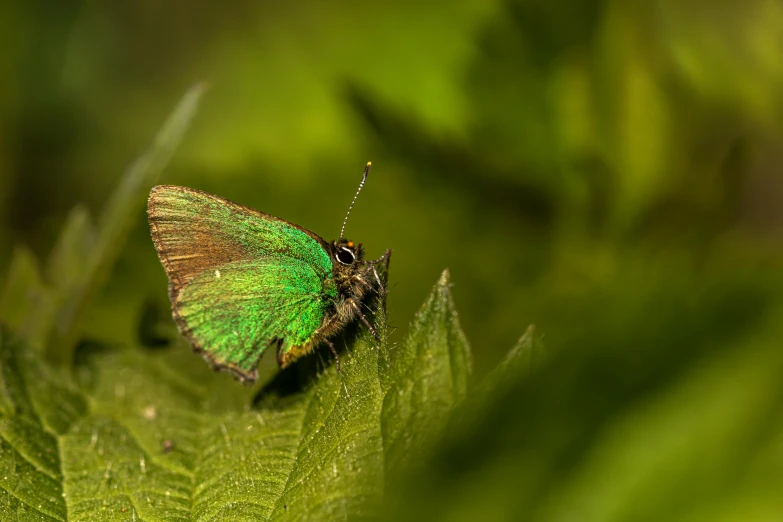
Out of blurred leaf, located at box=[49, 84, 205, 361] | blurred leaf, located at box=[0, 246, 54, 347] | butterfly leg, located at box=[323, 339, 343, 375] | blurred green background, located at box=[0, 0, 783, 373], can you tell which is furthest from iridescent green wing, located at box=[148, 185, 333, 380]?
blurred leaf, located at box=[0, 246, 54, 347]

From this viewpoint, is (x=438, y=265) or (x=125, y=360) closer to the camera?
(x=125, y=360)

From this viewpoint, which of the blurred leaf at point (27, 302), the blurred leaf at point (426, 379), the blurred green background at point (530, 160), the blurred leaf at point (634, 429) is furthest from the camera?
the blurred green background at point (530, 160)

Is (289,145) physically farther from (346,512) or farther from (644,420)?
(644,420)

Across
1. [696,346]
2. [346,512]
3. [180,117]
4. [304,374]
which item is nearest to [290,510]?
[346,512]

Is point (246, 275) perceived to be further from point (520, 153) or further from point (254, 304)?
point (520, 153)

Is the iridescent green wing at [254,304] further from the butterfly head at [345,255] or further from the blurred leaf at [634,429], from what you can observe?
the blurred leaf at [634,429]

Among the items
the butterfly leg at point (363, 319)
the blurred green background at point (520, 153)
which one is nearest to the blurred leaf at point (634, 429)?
the blurred green background at point (520, 153)

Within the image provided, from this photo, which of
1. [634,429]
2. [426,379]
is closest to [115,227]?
[426,379]
